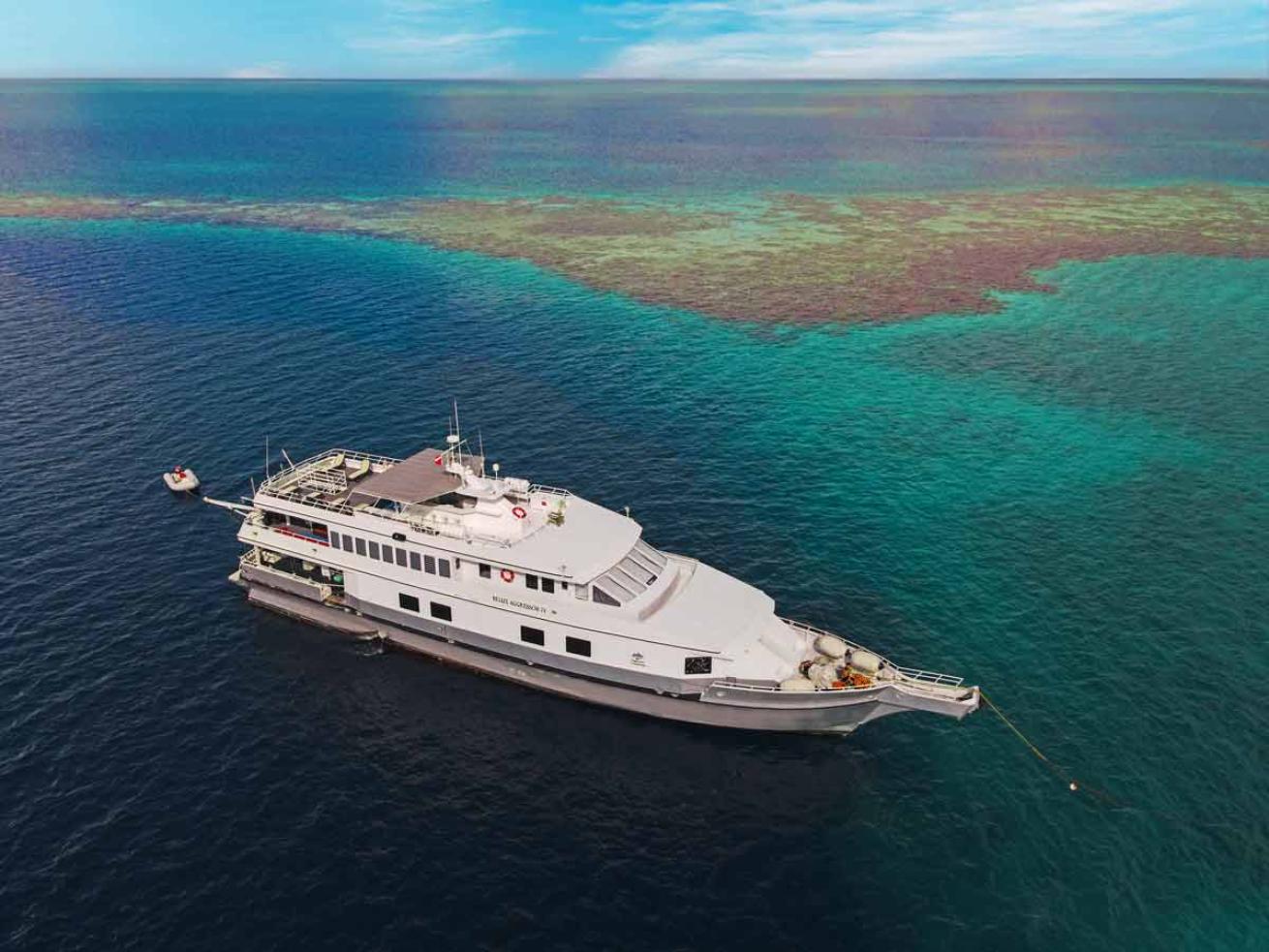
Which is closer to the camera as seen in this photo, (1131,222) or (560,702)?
(560,702)

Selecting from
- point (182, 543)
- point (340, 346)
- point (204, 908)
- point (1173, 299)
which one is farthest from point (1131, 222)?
point (204, 908)

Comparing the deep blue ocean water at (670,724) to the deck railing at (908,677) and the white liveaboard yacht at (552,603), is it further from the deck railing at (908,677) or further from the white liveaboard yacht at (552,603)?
the deck railing at (908,677)

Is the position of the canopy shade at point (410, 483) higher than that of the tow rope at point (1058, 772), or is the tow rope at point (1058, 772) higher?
the canopy shade at point (410, 483)

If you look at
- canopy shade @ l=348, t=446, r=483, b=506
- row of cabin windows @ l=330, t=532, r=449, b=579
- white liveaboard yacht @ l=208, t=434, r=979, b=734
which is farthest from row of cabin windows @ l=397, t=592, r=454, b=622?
canopy shade @ l=348, t=446, r=483, b=506

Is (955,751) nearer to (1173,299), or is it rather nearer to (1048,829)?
(1048,829)

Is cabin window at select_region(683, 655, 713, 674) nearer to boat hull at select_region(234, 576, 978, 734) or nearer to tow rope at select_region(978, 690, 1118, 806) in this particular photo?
boat hull at select_region(234, 576, 978, 734)

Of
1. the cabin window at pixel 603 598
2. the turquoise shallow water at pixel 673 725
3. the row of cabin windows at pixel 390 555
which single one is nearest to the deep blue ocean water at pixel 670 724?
the turquoise shallow water at pixel 673 725
